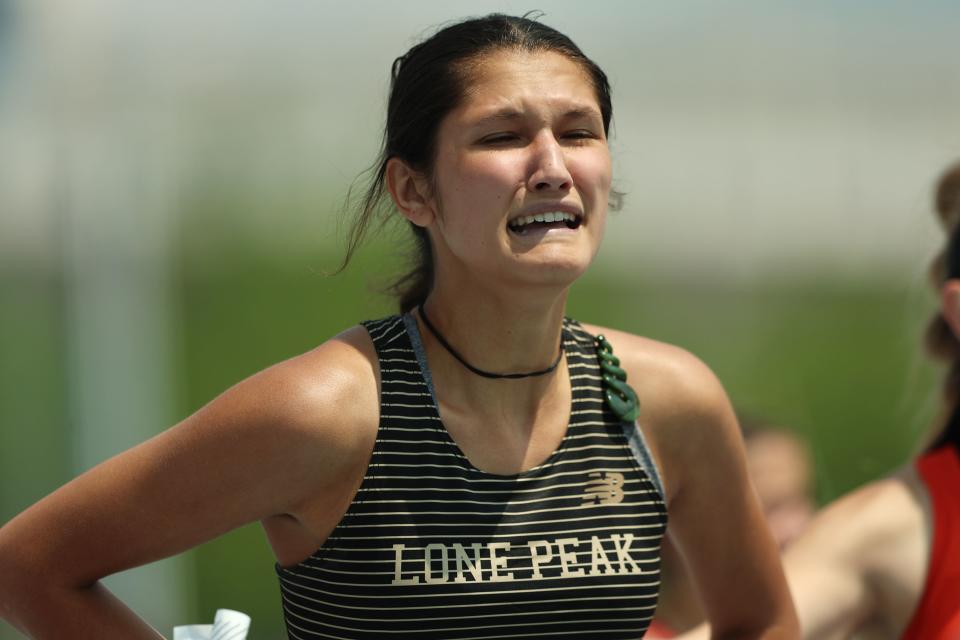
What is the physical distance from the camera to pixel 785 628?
1.91 metres

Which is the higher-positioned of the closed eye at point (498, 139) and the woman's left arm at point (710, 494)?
the closed eye at point (498, 139)

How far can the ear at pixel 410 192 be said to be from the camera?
1.73 m

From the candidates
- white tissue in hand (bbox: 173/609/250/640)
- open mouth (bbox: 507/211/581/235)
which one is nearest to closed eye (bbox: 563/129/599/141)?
open mouth (bbox: 507/211/581/235)

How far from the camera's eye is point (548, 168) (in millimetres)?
1589

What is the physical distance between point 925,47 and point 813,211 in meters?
0.60

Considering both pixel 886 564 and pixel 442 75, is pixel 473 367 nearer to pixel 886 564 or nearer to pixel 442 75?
pixel 442 75

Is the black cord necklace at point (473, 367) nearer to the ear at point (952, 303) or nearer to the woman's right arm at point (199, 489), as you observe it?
the woman's right arm at point (199, 489)

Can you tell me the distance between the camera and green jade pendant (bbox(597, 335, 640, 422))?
1737mm

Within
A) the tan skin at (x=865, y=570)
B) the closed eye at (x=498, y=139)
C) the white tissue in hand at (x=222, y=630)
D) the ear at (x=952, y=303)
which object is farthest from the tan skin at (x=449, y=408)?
the ear at (x=952, y=303)

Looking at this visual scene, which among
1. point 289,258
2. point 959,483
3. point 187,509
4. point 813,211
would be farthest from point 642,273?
point 187,509

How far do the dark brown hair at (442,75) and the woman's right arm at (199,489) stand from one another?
0.33m

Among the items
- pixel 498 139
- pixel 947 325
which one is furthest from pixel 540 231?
→ pixel 947 325

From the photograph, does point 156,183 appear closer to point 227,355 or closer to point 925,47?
point 227,355

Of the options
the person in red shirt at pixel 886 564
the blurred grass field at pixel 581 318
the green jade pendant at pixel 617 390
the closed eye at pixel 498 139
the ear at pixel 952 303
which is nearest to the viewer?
the closed eye at pixel 498 139
